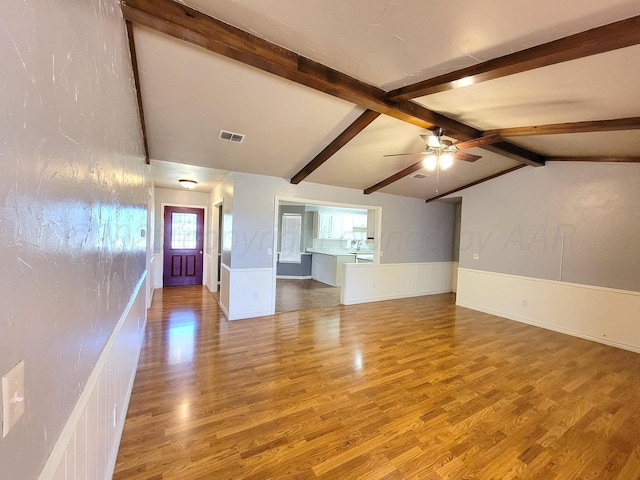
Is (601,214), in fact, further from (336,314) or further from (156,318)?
(156,318)

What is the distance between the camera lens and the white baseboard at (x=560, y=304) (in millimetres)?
4074

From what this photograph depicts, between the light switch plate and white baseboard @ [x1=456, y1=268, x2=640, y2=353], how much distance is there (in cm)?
615

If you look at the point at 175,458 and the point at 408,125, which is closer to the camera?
the point at 175,458

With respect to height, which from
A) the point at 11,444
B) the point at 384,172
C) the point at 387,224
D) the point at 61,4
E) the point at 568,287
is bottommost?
the point at 568,287

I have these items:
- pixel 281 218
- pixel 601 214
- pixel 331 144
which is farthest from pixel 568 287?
pixel 281 218

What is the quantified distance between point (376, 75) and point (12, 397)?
2.84 m

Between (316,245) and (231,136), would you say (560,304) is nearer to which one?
(231,136)

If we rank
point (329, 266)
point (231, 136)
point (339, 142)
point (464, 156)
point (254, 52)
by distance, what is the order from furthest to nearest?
point (329, 266) < point (464, 156) < point (339, 142) < point (231, 136) < point (254, 52)

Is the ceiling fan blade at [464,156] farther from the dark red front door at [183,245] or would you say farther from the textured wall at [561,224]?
the dark red front door at [183,245]

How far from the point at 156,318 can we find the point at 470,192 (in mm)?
6511

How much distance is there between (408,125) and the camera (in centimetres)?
352

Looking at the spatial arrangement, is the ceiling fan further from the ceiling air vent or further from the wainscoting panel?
the wainscoting panel

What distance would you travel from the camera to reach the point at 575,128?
3.12 meters

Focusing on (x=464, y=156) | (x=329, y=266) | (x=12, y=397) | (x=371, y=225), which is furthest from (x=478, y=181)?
(x=12, y=397)
